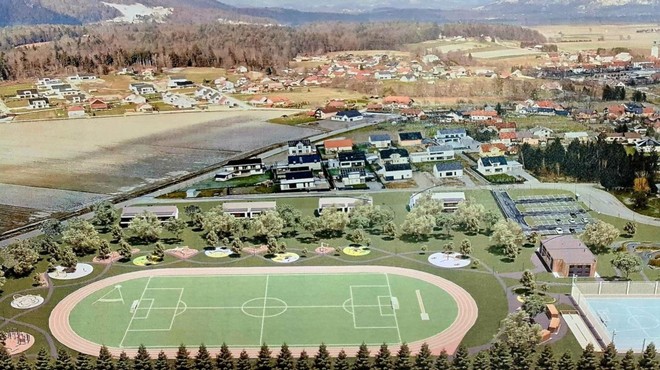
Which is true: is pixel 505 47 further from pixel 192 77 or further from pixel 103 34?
pixel 103 34

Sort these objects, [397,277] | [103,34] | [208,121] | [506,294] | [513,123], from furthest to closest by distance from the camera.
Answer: [103,34]
[208,121]
[513,123]
[397,277]
[506,294]

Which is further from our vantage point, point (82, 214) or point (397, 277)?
point (82, 214)

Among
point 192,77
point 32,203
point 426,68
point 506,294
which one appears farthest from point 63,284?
point 426,68

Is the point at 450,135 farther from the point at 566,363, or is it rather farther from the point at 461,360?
the point at 461,360

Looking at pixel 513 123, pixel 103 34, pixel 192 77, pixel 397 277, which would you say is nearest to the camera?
pixel 397 277

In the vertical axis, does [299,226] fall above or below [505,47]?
below

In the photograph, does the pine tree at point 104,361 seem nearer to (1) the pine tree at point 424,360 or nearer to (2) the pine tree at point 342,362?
(2) the pine tree at point 342,362

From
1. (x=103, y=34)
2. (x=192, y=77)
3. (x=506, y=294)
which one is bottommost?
(x=506, y=294)

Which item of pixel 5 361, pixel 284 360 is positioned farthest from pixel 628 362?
pixel 5 361
